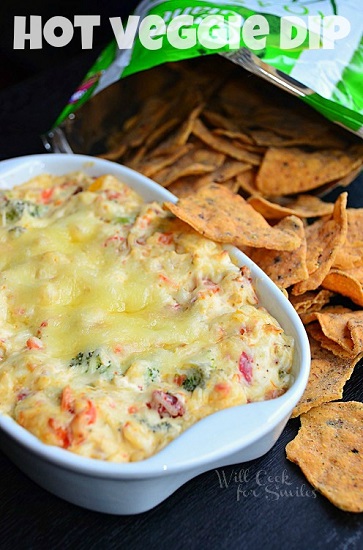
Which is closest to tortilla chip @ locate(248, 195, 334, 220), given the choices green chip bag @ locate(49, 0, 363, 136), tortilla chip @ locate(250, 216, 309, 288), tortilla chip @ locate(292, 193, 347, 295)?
tortilla chip @ locate(292, 193, 347, 295)

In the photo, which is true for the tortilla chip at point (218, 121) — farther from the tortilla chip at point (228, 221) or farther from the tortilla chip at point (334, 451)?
the tortilla chip at point (334, 451)

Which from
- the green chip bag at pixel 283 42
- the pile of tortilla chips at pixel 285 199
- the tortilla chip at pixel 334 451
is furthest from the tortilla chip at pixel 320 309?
the green chip bag at pixel 283 42

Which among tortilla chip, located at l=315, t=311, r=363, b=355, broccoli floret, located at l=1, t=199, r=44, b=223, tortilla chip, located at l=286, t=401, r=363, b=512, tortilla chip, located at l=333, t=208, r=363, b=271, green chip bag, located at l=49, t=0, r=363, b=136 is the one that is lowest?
tortilla chip, located at l=286, t=401, r=363, b=512

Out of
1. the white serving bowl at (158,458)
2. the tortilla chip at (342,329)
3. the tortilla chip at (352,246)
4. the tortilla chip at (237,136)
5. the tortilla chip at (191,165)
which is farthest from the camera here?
the tortilla chip at (237,136)

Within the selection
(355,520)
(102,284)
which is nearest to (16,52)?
(102,284)

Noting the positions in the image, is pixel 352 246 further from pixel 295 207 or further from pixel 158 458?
pixel 158 458

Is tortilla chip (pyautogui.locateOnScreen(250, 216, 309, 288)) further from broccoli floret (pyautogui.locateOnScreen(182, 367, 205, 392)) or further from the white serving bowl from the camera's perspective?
broccoli floret (pyautogui.locateOnScreen(182, 367, 205, 392))

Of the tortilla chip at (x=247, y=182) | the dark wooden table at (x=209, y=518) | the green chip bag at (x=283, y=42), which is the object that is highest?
the green chip bag at (x=283, y=42)
